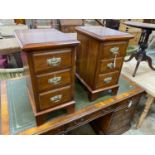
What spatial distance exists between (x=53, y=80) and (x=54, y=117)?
263 millimetres

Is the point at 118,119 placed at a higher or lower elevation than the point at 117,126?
higher

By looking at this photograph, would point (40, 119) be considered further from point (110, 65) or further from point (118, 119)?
point (118, 119)

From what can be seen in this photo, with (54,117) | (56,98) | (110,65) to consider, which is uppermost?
(110,65)

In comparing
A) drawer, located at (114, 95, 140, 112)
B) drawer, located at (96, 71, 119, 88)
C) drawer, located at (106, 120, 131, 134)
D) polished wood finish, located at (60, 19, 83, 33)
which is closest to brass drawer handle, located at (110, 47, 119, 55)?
drawer, located at (96, 71, 119, 88)

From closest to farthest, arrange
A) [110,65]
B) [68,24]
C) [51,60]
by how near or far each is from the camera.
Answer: [51,60] → [110,65] → [68,24]

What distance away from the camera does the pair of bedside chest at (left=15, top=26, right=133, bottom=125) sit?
2.05 feet

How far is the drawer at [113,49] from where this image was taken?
82 centimetres

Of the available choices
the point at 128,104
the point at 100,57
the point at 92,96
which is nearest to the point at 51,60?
the point at 100,57

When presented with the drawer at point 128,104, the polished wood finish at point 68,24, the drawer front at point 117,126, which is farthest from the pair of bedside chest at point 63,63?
the polished wood finish at point 68,24

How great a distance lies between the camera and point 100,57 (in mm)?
837

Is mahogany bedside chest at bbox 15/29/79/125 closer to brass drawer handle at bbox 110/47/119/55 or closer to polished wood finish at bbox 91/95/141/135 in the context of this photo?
brass drawer handle at bbox 110/47/119/55

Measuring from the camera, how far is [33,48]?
0.57 m

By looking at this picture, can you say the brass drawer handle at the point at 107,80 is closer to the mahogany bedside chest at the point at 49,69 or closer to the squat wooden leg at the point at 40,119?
the mahogany bedside chest at the point at 49,69
